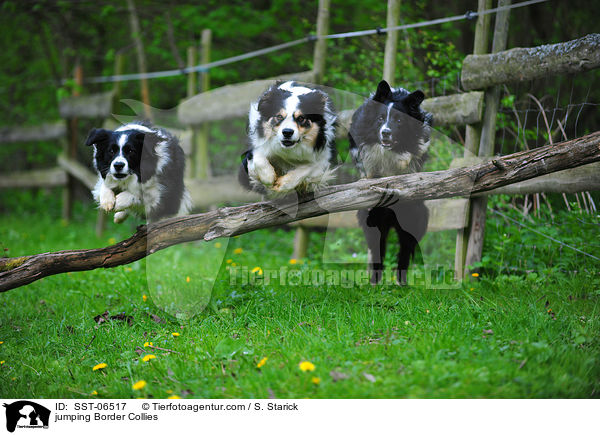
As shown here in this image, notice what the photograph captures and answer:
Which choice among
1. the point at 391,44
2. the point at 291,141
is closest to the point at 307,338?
the point at 291,141

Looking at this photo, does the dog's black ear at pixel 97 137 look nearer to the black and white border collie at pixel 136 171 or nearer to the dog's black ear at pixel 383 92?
the black and white border collie at pixel 136 171

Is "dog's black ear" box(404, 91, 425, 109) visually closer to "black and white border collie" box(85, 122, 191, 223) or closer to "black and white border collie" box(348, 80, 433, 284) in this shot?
"black and white border collie" box(348, 80, 433, 284)

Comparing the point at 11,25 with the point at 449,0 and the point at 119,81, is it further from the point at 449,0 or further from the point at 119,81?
the point at 449,0

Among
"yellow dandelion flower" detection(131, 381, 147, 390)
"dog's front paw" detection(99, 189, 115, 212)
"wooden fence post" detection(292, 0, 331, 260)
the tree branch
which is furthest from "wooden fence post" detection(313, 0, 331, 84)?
"yellow dandelion flower" detection(131, 381, 147, 390)

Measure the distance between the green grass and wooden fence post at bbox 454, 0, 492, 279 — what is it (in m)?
0.25

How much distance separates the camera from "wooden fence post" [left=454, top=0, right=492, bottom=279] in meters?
4.00

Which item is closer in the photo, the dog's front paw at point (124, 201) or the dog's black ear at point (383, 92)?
the dog's front paw at point (124, 201)

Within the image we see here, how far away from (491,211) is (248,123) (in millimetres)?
2466

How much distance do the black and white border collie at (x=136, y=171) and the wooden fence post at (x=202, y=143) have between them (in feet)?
9.39

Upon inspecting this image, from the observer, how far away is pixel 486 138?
406cm

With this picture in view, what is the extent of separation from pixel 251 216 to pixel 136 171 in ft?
2.90

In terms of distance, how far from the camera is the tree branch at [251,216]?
3.05m

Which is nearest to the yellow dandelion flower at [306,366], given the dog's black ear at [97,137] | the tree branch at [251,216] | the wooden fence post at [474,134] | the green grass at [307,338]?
the green grass at [307,338]
